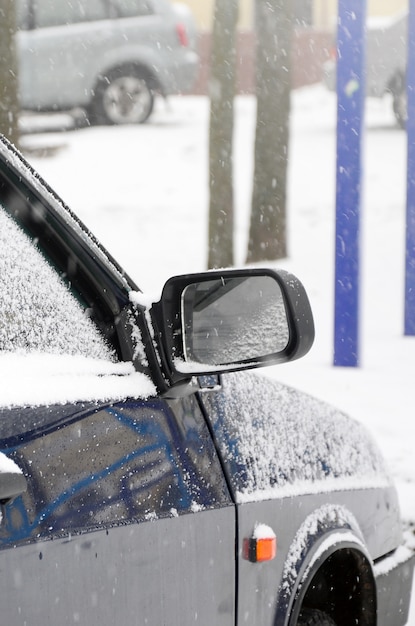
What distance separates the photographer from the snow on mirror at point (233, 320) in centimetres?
220

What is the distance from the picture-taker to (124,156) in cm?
1867

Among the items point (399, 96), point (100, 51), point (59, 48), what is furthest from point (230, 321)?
point (399, 96)

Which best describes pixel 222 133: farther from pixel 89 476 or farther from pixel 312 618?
pixel 89 476

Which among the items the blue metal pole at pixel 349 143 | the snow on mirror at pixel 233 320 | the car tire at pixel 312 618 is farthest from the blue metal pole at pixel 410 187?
the snow on mirror at pixel 233 320

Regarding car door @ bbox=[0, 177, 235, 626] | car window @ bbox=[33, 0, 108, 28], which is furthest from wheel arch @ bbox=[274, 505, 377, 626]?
car window @ bbox=[33, 0, 108, 28]

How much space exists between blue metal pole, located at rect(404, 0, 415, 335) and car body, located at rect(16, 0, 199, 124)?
893 centimetres

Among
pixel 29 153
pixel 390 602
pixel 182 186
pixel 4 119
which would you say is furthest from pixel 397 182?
pixel 390 602

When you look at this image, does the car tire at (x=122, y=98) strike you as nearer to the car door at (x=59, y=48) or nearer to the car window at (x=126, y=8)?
the car door at (x=59, y=48)

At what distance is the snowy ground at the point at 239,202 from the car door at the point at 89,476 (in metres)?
5.97

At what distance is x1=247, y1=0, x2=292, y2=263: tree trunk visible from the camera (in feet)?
44.6

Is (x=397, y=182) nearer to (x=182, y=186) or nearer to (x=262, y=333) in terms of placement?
(x=182, y=186)

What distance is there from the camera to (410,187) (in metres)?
9.65

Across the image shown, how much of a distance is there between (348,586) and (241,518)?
0.78 metres

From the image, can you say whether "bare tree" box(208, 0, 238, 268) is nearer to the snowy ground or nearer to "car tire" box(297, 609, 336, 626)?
the snowy ground
